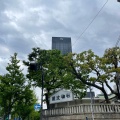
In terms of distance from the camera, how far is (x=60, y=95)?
17.0 m

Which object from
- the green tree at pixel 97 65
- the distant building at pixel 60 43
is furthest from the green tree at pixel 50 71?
the distant building at pixel 60 43

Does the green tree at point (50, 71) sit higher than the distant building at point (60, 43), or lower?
lower

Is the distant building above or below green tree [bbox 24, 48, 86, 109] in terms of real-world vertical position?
above

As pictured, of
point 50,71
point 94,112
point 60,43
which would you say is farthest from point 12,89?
point 60,43

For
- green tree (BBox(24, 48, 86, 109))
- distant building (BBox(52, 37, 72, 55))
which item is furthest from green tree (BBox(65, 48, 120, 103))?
distant building (BBox(52, 37, 72, 55))

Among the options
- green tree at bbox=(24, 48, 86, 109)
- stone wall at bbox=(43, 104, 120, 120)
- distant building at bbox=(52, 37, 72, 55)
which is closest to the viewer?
stone wall at bbox=(43, 104, 120, 120)

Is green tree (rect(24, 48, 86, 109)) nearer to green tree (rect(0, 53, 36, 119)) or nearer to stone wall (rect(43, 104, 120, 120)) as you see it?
green tree (rect(0, 53, 36, 119))

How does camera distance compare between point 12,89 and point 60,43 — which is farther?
point 60,43

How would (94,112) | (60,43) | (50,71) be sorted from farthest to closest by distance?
(60,43)
(50,71)
(94,112)

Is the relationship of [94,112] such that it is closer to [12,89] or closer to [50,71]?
[50,71]

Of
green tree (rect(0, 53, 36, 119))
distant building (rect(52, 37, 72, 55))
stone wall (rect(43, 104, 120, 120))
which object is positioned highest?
distant building (rect(52, 37, 72, 55))

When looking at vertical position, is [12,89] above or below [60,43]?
below

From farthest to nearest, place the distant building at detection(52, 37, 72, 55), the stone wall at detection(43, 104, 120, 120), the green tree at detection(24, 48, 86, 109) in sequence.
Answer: the distant building at detection(52, 37, 72, 55)
the green tree at detection(24, 48, 86, 109)
the stone wall at detection(43, 104, 120, 120)

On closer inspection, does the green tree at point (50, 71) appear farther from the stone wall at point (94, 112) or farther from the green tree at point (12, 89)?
the stone wall at point (94, 112)
